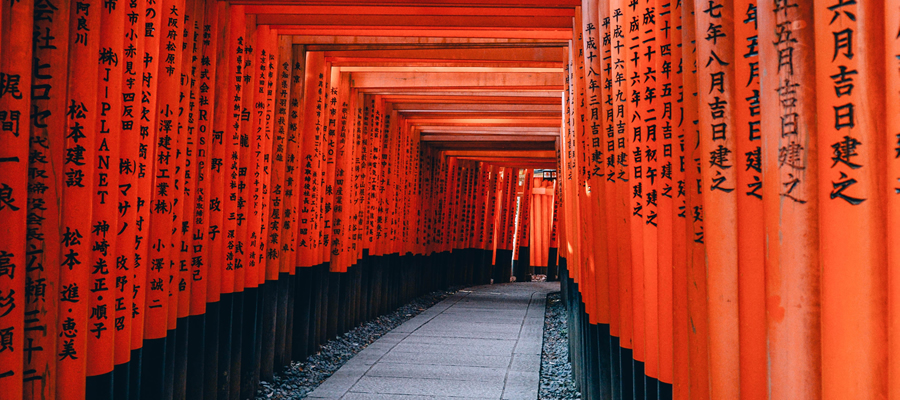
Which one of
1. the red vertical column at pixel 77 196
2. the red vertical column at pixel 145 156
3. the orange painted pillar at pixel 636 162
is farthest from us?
the red vertical column at pixel 145 156

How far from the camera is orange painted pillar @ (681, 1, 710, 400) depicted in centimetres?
200

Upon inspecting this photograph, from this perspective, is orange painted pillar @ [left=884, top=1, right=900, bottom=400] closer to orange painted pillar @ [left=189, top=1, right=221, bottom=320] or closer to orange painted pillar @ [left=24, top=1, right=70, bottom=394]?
orange painted pillar @ [left=24, top=1, right=70, bottom=394]

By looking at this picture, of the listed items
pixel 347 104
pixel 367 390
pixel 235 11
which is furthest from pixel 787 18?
pixel 347 104

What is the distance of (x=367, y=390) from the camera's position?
19.0 feet

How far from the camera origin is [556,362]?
24.6ft

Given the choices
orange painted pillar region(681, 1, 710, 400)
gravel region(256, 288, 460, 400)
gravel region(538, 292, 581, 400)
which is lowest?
gravel region(538, 292, 581, 400)

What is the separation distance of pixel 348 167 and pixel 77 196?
17.8 feet

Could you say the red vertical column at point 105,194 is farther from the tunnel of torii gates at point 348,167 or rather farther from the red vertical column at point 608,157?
the red vertical column at point 608,157

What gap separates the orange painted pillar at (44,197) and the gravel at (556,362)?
4.11 metres

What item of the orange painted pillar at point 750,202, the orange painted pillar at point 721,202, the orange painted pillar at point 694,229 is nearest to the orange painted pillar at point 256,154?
the orange painted pillar at point 694,229

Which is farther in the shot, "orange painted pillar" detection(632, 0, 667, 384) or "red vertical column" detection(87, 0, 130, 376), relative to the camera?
"red vertical column" detection(87, 0, 130, 376)

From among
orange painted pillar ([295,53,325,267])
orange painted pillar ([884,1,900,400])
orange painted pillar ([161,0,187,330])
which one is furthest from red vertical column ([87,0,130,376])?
orange painted pillar ([295,53,325,267])

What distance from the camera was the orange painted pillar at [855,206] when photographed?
1.19m

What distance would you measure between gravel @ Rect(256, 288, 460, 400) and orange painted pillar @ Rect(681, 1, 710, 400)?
426 centimetres
